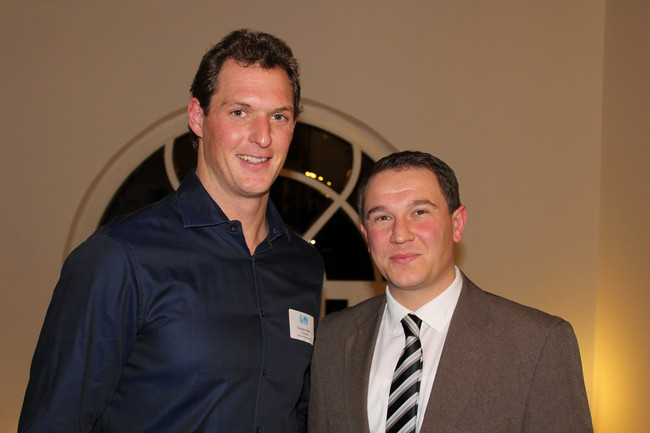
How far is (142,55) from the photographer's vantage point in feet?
12.3

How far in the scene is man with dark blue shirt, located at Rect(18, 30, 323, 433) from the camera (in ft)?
4.91

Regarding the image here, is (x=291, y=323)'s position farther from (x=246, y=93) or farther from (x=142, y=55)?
(x=142, y=55)

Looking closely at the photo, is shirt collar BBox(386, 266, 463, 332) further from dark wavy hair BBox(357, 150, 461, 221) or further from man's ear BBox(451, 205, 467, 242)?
dark wavy hair BBox(357, 150, 461, 221)

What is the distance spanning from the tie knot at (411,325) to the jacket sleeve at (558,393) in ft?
1.23

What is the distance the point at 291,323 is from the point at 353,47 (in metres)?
2.59

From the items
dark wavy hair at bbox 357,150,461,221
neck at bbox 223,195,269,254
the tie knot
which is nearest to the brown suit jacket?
A: the tie knot

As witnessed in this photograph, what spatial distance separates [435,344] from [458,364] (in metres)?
0.13

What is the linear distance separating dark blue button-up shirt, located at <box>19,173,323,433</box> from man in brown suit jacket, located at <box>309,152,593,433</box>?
0.21 metres

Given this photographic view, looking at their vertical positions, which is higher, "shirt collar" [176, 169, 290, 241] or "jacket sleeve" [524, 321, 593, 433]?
"shirt collar" [176, 169, 290, 241]

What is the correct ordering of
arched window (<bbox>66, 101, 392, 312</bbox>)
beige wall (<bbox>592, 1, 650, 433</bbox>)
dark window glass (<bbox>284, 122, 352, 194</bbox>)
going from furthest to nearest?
dark window glass (<bbox>284, 122, 352, 194</bbox>) → arched window (<bbox>66, 101, 392, 312</bbox>) → beige wall (<bbox>592, 1, 650, 433</bbox>)

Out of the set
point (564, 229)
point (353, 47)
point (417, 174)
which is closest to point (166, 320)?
point (417, 174)

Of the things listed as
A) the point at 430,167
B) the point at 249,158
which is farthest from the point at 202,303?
the point at 430,167

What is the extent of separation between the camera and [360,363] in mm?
1777

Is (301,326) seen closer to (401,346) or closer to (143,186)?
(401,346)
